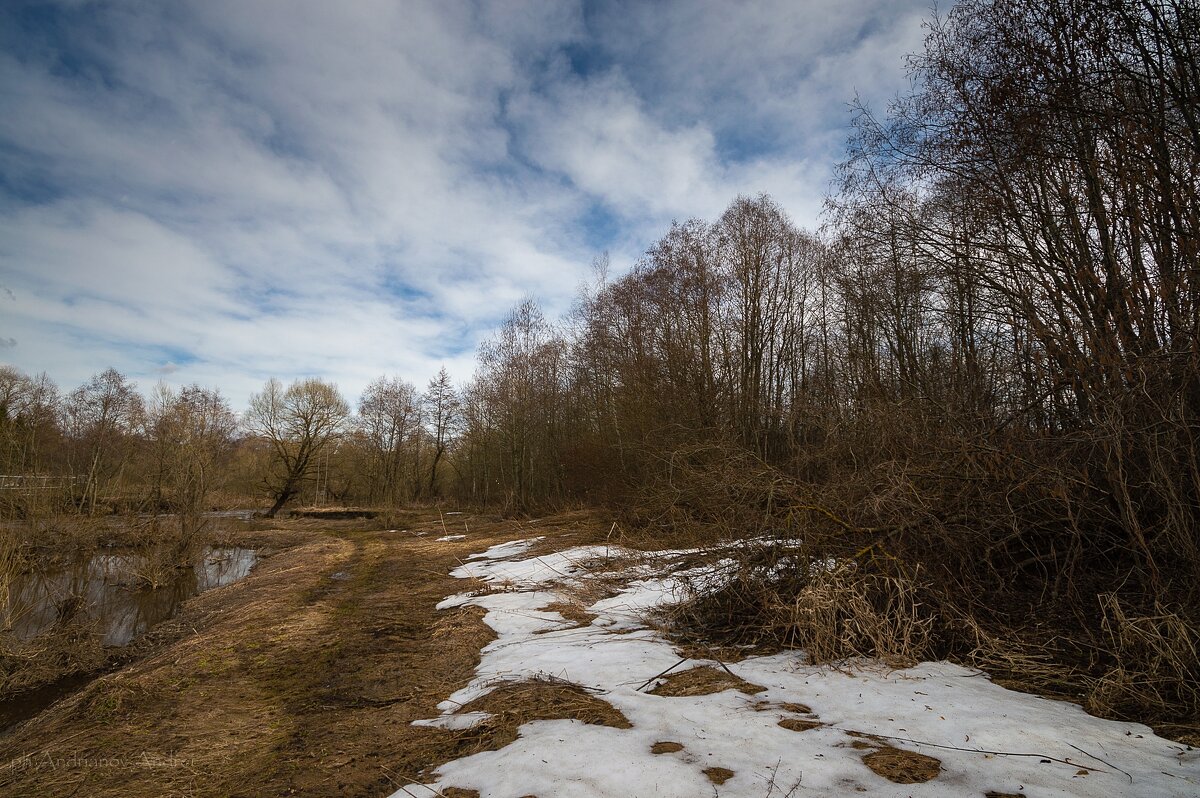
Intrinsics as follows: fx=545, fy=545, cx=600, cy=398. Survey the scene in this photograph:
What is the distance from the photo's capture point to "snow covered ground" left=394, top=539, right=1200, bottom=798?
2.33 metres

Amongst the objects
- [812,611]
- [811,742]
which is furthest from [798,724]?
[812,611]

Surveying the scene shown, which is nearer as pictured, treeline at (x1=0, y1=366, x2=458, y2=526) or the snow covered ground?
the snow covered ground

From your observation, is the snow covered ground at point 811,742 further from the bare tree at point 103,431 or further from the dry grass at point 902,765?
the bare tree at point 103,431

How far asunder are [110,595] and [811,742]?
14.7m

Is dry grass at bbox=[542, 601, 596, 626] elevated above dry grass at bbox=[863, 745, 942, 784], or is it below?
below

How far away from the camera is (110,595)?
11625mm

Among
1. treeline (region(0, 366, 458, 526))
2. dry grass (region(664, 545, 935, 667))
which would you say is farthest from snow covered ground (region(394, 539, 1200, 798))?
treeline (region(0, 366, 458, 526))

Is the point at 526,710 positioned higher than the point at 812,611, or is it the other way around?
the point at 812,611

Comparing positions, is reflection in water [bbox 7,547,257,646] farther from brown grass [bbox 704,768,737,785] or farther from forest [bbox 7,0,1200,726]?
brown grass [bbox 704,768,737,785]

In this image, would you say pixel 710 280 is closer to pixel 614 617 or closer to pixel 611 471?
pixel 611 471

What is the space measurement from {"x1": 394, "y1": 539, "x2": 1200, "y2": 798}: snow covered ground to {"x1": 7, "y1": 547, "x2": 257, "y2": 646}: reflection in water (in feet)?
26.4

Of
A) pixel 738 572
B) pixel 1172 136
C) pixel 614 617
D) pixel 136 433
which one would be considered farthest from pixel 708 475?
pixel 136 433

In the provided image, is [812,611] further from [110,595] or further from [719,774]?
[110,595]

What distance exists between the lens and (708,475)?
17.9ft
